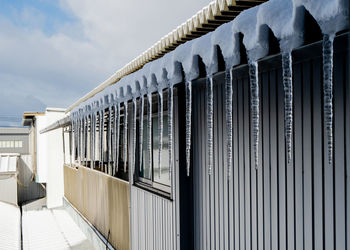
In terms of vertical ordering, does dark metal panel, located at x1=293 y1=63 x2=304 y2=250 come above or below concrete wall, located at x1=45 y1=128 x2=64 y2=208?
above

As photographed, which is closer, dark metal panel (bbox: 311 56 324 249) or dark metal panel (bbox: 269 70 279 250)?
dark metal panel (bbox: 311 56 324 249)

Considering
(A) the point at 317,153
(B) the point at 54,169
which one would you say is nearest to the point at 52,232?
(B) the point at 54,169

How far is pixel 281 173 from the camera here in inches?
84.8

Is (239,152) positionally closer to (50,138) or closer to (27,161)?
(50,138)

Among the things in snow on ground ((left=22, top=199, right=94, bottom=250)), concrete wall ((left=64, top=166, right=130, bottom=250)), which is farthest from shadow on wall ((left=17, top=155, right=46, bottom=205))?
concrete wall ((left=64, top=166, right=130, bottom=250))

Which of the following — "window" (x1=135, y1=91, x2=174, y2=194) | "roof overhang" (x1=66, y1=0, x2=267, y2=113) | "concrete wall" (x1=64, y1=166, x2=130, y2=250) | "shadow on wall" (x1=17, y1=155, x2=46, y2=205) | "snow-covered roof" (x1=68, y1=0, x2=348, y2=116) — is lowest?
"shadow on wall" (x1=17, y1=155, x2=46, y2=205)

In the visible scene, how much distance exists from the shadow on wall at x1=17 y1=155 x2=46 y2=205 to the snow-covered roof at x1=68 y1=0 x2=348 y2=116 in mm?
18522

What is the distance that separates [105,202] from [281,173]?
520 centimetres

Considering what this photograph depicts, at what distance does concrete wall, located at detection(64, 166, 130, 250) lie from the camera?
5.39 metres

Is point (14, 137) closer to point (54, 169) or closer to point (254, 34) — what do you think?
point (54, 169)

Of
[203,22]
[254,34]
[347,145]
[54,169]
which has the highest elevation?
[203,22]

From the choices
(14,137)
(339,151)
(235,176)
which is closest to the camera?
(339,151)

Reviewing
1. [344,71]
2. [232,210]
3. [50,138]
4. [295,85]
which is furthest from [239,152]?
[50,138]

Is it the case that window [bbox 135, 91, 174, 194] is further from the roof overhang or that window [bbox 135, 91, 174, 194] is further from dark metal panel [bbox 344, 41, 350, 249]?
Answer: dark metal panel [bbox 344, 41, 350, 249]
